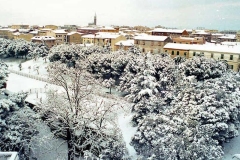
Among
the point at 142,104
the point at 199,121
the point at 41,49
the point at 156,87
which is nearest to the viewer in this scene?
the point at 199,121

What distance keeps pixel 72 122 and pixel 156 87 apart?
1256cm

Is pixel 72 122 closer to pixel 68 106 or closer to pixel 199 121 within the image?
pixel 68 106

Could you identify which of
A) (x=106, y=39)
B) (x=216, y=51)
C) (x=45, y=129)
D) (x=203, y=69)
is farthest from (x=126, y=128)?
(x=106, y=39)

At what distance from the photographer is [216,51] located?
42.5 metres

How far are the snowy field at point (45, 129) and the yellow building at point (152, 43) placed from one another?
19.4 m

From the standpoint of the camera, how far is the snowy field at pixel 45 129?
21625 mm

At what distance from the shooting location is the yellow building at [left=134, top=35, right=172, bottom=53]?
5028 centimetres

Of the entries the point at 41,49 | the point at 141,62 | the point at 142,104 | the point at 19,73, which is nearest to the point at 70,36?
the point at 41,49

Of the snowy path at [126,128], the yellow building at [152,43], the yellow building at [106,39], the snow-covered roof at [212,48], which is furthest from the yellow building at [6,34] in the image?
the snowy path at [126,128]

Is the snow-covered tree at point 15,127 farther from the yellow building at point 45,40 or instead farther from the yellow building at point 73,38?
the yellow building at point 73,38

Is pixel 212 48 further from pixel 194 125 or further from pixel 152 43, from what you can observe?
pixel 194 125

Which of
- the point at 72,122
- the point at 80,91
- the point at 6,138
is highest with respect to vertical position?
the point at 80,91

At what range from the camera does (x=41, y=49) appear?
57.9 metres

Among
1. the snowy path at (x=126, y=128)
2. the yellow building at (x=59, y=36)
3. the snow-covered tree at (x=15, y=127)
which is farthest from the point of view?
the yellow building at (x=59, y=36)
